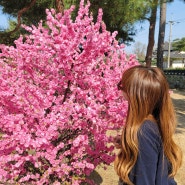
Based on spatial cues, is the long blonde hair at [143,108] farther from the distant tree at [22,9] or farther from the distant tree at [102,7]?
the distant tree at [22,9]

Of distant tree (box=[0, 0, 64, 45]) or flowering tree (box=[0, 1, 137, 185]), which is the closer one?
flowering tree (box=[0, 1, 137, 185])

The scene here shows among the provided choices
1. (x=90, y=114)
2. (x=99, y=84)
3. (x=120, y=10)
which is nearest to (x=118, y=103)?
(x=99, y=84)

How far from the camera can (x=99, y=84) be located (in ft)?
8.99

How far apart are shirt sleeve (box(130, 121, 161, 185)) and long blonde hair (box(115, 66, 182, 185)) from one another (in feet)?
0.11

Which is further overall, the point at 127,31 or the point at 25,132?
the point at 127,31

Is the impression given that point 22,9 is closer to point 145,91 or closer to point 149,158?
point 145,91

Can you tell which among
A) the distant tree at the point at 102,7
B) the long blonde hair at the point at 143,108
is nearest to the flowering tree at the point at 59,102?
the long blonde hair at the point at 143,108

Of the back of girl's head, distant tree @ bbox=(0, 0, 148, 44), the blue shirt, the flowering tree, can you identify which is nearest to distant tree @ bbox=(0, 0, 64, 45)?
distant tree @ bbox=(0, 0, 148, 44)

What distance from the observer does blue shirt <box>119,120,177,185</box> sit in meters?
1.41

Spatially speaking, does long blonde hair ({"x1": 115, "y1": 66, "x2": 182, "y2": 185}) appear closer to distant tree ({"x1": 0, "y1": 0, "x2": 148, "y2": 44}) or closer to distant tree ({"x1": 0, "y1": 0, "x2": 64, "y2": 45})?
distant tree ({"x1": 0, "y1": 0, "x2": 148, "y2": 44})

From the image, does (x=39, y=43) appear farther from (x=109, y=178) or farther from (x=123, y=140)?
(x=109, y=178)

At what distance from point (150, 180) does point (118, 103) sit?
4.85 feet

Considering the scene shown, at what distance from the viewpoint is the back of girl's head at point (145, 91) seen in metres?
1.47

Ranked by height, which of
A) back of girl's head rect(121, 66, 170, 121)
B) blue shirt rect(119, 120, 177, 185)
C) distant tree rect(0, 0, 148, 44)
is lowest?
blue shirt rect(119, 120, 177, 185)
